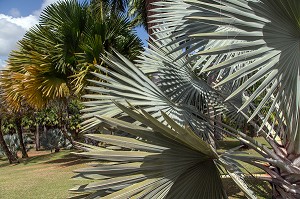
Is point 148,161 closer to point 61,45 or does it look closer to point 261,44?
point 261,44

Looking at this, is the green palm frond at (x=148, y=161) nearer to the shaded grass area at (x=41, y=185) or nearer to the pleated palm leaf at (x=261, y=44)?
the pleated palm leaf at (x=261, y=44)

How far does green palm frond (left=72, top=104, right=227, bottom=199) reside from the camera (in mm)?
2221

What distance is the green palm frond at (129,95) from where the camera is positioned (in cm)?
328

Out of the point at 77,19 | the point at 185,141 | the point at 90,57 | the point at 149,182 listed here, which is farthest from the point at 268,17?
the point at 77,19

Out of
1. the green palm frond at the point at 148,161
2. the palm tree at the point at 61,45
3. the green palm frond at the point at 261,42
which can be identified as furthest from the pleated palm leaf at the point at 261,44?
the palm tree at the point at 61,45

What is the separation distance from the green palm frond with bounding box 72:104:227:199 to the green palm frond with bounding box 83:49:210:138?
2.97 feet

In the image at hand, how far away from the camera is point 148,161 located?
7.53 ft

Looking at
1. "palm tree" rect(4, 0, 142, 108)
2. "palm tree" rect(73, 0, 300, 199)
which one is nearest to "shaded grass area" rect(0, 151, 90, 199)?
"palm tree" rect(4, 0, 142, 108)

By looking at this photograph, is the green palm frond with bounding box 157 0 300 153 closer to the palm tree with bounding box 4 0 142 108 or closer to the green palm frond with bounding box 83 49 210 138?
the green palm frond with bounding box 83 49 210 138

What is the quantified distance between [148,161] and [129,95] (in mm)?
1071

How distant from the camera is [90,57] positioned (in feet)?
31.2

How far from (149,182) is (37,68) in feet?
28.4

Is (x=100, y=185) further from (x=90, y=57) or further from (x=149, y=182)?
(x=90, y=57)

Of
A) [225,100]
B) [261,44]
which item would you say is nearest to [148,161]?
[225,100]
